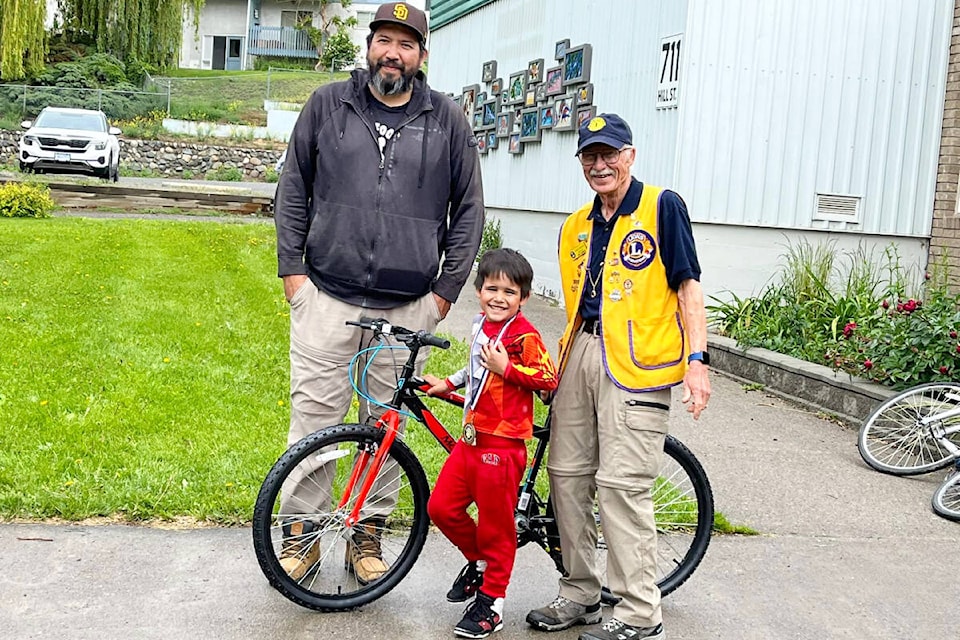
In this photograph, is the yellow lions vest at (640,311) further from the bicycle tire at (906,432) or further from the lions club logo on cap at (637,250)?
the bicycle tire at (906,432)

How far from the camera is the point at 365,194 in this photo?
4641 millimetres

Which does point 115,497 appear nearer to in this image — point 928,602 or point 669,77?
point 928,602

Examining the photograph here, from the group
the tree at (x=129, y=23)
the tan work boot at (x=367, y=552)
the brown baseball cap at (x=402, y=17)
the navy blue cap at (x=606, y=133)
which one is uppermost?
the tree at (x=129, y=23)

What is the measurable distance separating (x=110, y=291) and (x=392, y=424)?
8088 millimetres

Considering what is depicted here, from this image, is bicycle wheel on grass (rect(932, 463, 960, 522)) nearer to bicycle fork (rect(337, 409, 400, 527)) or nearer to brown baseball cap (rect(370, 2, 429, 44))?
bicycle fork (rect(337, 409, 400, 527))

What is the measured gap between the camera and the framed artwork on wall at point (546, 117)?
14.8 metres

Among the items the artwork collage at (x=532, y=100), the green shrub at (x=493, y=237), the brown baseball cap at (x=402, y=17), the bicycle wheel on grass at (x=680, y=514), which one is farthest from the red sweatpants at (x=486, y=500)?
Answer: the green shrub at (x=493, y=237)

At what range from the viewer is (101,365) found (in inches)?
329

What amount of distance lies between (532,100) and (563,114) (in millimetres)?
1338

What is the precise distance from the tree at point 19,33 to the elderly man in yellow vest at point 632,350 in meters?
36.1

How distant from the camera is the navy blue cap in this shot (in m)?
4.19

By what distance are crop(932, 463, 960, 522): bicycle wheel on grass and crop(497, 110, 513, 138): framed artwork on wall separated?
34.5 ft

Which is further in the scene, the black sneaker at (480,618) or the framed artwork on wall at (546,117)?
the framed artwork on wall at (546,117)

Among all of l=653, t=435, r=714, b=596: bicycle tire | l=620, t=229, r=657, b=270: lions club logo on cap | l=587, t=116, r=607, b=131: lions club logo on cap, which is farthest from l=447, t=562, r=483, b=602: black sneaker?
l=587, t=116, r=607, b=131: lions club logo on cap
